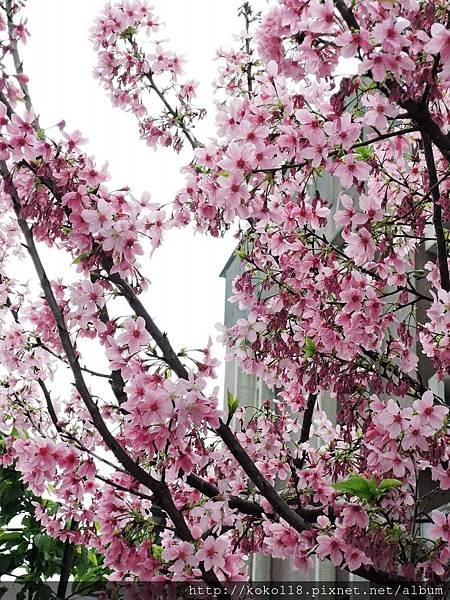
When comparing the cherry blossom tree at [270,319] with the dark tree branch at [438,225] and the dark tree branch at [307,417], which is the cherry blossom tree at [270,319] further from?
the dark tree branch at [307,417]

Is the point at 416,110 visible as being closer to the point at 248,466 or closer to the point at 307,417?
the point at 248,466

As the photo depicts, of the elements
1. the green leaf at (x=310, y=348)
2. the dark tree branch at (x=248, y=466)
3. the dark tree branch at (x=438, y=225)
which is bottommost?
the dark tree branch at (x=248, y=466)

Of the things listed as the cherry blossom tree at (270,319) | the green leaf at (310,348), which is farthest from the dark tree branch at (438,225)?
the green leaf at (310,348)

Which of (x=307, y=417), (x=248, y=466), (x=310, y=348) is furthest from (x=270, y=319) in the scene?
(x=248, y=466)

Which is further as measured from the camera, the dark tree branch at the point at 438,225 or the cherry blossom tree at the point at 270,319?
the dark tree branch at the point at 438,225

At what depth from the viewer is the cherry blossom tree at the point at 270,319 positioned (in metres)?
1.56

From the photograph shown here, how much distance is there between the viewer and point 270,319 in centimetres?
254

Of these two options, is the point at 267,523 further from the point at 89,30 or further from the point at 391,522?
the point at 89,30

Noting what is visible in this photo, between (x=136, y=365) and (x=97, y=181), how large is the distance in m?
0.52

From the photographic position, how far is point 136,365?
165 cm

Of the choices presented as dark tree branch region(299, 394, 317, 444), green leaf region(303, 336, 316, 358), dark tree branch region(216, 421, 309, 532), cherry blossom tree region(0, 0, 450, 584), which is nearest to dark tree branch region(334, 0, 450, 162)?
cherry blossom tree region(0, 0, 450, 584)

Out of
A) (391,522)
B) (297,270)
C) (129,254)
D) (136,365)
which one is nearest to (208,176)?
(297,270)

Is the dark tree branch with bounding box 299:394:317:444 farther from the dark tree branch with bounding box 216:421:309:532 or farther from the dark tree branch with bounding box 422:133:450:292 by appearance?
the dark tree branch with bounding box 216:421:309:532

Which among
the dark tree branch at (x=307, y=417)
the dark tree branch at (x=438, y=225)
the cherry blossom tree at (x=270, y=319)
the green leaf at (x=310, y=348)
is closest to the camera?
the cherry blossom tree at (x=270, y=319)
